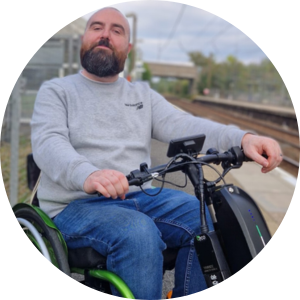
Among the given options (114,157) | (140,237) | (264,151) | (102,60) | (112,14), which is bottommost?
(140,237)

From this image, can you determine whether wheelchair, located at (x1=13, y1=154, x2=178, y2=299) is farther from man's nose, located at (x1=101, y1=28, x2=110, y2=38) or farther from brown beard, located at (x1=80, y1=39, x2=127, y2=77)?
man's nose, located at (x1=101, y1=28, x2=110, y2=38)

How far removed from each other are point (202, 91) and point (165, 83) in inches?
511

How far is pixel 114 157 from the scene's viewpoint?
222cm

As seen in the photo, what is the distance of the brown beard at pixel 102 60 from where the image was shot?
2.36 meters

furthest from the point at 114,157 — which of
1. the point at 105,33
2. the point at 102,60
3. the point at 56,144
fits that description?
the point at 105,33

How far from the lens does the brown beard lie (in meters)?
2.36

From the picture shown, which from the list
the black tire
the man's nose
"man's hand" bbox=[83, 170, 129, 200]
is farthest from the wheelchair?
the man's nose

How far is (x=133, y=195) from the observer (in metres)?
2.21

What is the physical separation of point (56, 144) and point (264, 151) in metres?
1.01

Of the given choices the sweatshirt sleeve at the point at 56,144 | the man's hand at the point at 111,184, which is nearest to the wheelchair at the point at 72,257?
the sweatshirt sleeve at the point at 56,144

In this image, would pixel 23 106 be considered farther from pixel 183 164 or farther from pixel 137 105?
pixel 183 164

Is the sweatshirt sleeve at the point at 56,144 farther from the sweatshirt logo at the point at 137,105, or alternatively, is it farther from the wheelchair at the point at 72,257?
the sweatshirt logo at the point at 137,105

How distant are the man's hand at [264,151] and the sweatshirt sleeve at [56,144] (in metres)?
0.76

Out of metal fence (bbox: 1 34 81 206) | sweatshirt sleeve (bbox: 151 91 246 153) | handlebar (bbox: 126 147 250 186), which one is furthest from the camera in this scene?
metal fence (bbox: 1 34 81 206)
